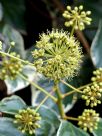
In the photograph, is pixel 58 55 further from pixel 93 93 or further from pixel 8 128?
pixel 8 128

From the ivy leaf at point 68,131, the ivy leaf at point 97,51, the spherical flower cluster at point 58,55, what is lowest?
the ivy leaf at point 68,131

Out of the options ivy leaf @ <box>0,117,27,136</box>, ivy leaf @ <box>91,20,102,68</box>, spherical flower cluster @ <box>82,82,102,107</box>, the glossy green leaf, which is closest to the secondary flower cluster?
spherical flower cluster @ <box>82,82,102,107</box>

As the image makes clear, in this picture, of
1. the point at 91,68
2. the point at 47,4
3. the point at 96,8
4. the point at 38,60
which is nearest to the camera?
the point at 38,60

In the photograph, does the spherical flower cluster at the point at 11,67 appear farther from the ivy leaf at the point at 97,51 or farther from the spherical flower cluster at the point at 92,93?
the ivy leaf at the point at 97,51

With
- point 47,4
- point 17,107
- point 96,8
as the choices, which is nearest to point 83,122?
point 17,107

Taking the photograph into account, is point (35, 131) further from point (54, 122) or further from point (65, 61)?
point (65, 61)

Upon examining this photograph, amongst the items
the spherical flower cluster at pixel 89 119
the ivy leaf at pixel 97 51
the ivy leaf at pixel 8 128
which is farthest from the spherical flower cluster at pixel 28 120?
the ivy leaf at pixel 97 51
